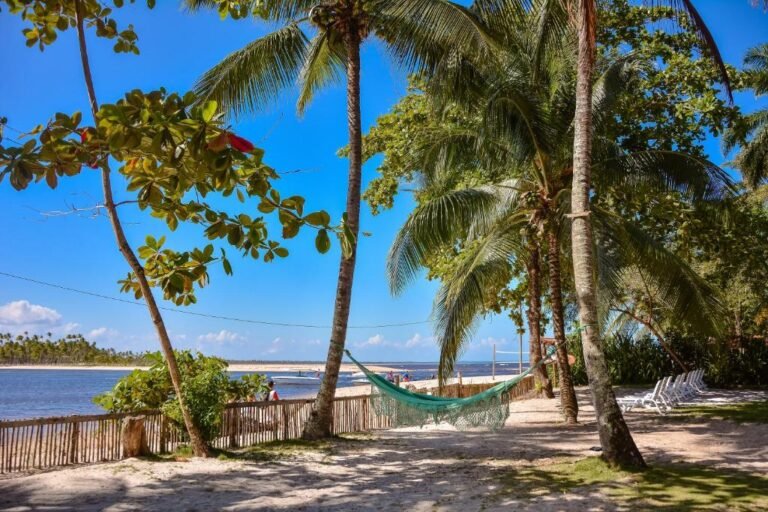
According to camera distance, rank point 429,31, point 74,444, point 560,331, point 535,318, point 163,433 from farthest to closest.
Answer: point 535,318
point 560,331
point 429,31
point 163,433
point 74,444

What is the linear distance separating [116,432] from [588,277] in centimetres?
533

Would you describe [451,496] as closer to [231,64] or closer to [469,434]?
[469,434]

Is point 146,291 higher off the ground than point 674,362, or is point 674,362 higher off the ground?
point 146,291

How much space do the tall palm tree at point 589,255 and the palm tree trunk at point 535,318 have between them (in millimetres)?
3695

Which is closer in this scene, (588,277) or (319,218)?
(319,218)

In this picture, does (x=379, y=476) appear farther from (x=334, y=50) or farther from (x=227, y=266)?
(x=334, y=50)

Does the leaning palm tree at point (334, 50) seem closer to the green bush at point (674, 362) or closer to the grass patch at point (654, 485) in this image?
the grass patch at point (654, 485)

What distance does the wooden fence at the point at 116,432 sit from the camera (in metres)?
6.26

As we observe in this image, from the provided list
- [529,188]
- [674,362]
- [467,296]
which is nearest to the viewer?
[467,296]

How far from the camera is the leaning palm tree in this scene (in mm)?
8578

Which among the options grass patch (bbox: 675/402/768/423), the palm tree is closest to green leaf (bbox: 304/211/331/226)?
grass patch (bbox: 675/402/768/423)

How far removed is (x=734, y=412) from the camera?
10.3 meters

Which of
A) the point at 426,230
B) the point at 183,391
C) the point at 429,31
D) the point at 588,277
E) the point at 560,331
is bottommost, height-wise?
the point at 183,391

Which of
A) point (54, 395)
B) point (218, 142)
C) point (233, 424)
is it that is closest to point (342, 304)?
point (233, 424)
